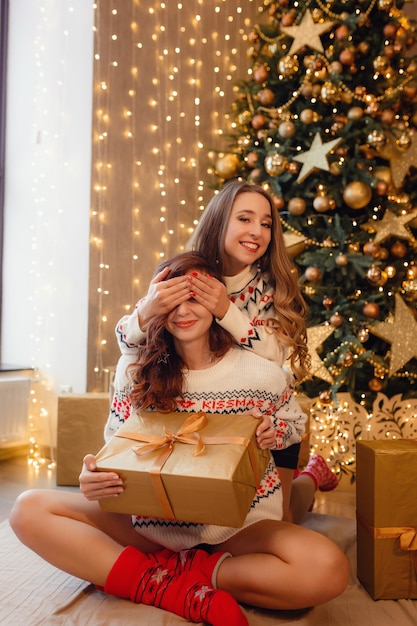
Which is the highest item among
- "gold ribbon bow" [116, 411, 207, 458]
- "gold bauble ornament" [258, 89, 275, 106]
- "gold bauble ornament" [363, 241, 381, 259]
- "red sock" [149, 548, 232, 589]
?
"gold bauble ornament" [258, 89, 275, 106]

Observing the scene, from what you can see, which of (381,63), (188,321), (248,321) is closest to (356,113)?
(381,63)

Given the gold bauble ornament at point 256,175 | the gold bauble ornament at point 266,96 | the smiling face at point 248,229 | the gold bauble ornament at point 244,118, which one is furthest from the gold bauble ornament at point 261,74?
the smiling face at point 248,229

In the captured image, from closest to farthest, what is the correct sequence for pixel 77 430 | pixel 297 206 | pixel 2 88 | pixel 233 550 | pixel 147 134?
pixel 233 550
pixel 77 430
pixel 297 206
pixel 147 134
pixel 2 88

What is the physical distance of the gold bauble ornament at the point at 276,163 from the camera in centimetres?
329

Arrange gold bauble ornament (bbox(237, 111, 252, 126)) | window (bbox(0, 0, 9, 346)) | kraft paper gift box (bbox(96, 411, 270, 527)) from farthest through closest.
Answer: window (bbox(0, 0, 9, 346)) → gold bauble ornament (bbox(237, 111, 252, 126)) → kraft paper gift box (bbox(96, 411, 270, 527))

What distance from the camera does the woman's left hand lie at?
1.56m

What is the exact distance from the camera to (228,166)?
361 cm

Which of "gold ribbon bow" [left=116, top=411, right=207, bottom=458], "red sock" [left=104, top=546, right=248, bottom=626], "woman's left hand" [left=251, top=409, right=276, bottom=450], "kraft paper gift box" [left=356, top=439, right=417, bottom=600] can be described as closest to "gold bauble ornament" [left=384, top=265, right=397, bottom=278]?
"kraft paper gift box" [left=356, top=439, right=417, bottom=600]

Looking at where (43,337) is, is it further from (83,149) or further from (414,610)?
(414,610)

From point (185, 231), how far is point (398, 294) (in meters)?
1.45

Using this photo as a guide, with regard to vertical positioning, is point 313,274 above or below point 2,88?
below

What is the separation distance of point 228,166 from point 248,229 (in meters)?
1.63

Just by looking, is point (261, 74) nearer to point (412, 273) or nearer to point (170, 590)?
point (412, 273)

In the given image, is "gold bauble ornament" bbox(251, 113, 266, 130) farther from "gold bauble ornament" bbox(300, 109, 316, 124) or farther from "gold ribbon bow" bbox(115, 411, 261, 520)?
"gold ribbon bow" bbox(115, 411, 261, 520)
